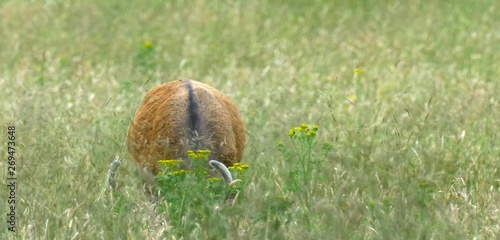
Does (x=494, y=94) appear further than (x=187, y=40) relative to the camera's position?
No

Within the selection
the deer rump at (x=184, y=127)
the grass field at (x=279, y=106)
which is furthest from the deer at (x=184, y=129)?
the grass field at (x=279, y=106)

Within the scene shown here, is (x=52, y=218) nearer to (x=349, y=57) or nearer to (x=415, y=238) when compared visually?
(x=415, y=238)

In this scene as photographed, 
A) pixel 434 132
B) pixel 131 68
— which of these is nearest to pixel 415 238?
pixel 434 132

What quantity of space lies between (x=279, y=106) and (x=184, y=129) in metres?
2.50

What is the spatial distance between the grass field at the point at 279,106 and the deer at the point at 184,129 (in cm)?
16

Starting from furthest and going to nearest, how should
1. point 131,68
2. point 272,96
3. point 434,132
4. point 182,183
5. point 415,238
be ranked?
point 131,68
point 272,96
point 434,132
point 182,183
point 415,238

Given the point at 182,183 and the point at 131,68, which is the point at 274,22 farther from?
the point at 182,183

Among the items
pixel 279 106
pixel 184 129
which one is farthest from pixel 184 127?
pixel 279 106

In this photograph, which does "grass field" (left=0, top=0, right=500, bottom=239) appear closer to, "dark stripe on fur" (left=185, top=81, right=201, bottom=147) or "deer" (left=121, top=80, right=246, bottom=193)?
"deer" (left=121, top=80, right=246, bottom=193)

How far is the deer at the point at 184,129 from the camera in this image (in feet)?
23.5

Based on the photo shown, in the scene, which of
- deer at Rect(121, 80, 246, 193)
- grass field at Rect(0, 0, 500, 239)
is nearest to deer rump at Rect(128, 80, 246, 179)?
deer at Rect(121, 80, 246, 193)

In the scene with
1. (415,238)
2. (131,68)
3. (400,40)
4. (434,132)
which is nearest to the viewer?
(415,238)

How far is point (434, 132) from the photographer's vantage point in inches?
353

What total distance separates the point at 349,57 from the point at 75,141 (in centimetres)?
558
